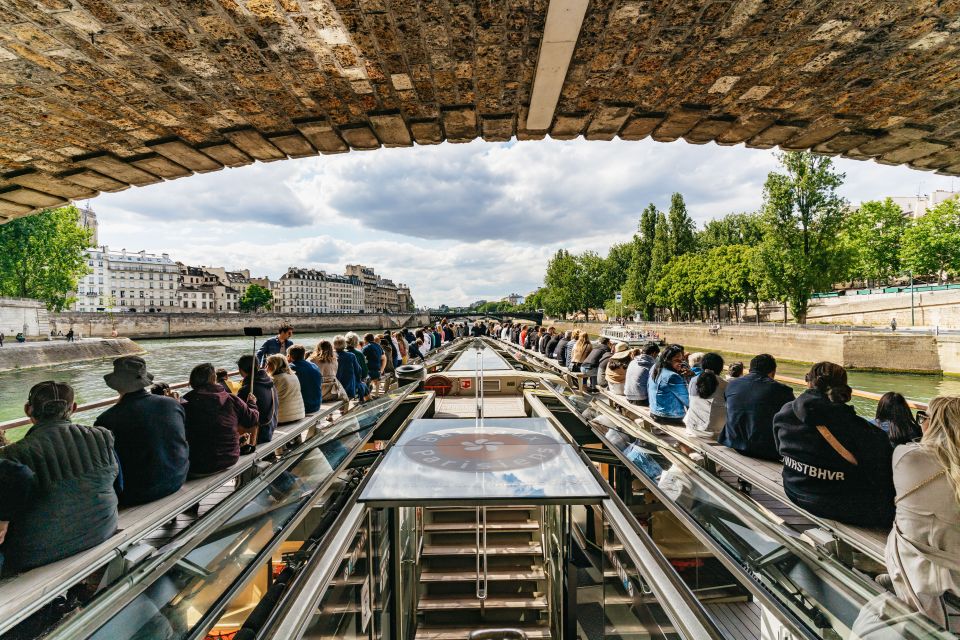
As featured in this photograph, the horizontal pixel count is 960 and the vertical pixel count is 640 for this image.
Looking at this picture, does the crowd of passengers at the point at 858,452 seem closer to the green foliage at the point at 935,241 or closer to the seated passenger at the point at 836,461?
the seated passenger at the point at 836,461

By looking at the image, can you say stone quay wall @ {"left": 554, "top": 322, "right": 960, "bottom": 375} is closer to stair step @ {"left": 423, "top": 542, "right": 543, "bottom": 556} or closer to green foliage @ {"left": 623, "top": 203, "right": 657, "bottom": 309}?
green foliage @ {"left": 623, "top": 203, "right": 657, "bottom": 309}

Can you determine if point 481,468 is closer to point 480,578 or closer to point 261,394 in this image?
point 480,578

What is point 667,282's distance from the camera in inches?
2034

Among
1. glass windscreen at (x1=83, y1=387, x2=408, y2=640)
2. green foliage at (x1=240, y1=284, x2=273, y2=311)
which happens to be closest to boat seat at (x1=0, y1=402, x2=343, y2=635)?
glass windscreen at (x1=83, y1=387, x2=408, y2=640)

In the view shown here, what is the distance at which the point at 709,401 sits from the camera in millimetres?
4664

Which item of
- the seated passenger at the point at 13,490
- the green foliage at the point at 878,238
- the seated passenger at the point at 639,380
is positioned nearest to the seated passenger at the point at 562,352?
the seated passenger at the point at 639,380

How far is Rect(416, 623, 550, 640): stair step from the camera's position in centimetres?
278

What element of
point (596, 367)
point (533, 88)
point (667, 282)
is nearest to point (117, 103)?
point (533, 88)

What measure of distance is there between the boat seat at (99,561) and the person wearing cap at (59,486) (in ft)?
0.26

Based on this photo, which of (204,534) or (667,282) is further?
(667,282)

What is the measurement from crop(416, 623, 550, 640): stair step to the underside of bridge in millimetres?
3471

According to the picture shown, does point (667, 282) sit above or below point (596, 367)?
above

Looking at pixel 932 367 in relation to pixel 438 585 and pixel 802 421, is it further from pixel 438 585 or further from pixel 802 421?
pixel 438 585

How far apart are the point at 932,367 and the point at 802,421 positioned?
28.7 metres
